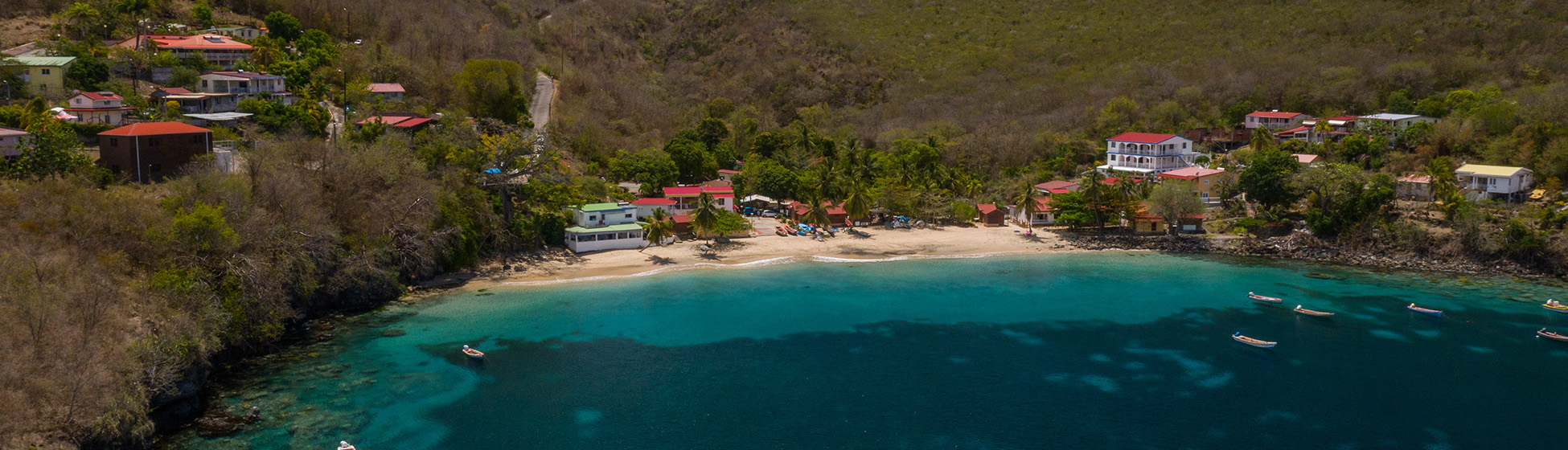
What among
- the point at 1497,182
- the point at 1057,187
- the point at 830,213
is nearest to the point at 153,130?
the point at 830,213

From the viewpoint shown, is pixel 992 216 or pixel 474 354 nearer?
pixel 474 354

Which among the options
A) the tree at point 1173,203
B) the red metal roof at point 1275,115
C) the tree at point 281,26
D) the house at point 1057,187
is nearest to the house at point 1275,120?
the red metal roof at point 1275,115

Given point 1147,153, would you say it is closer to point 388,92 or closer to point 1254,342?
point 1254,342

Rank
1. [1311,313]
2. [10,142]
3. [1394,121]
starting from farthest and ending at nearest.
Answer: [1394,121] < [1311,313] < [10,142]

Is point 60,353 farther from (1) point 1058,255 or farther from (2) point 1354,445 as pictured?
(1) point 1058,255

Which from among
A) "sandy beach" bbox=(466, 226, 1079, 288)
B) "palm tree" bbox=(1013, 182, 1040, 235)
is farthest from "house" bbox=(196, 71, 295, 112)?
"palm tree" bbox=(1013, 182, 1040, 235)

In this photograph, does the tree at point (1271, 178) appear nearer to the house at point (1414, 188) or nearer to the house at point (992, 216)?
the house at point (1414, 188)
